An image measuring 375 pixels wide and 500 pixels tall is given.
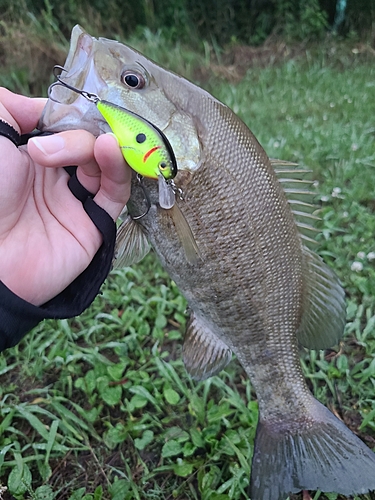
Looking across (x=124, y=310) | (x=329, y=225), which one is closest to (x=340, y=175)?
(x=329, y=225)

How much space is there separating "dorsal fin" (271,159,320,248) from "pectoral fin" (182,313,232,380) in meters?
0.48

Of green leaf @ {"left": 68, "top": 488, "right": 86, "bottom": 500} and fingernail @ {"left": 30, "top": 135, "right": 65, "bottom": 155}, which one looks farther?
green leaf @ {"left": 68, "top": 488, "right": 86, "bottom": 500}

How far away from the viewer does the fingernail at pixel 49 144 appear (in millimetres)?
1152

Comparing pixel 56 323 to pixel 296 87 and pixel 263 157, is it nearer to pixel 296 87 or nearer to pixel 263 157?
pixel 263 157

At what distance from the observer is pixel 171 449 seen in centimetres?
184

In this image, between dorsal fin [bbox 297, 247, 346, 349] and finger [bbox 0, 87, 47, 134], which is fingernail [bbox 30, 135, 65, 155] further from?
dorsal fin [bbox 297, 247, 346, 349]

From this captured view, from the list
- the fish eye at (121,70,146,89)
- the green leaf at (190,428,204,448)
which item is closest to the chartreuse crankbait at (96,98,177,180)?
the fish eye at (121,70,146,89)

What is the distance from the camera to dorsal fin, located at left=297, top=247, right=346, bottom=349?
156cm

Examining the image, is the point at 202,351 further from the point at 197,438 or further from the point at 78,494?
the point at 78,494

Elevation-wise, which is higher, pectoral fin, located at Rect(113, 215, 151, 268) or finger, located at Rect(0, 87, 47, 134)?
finger, located at Rect(0, 87, 47, 134)

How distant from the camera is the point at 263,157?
1.41 metres

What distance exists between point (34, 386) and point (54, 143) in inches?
55.1

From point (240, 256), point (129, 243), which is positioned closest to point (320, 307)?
point (240, 256)

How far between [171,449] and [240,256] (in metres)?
0.94
